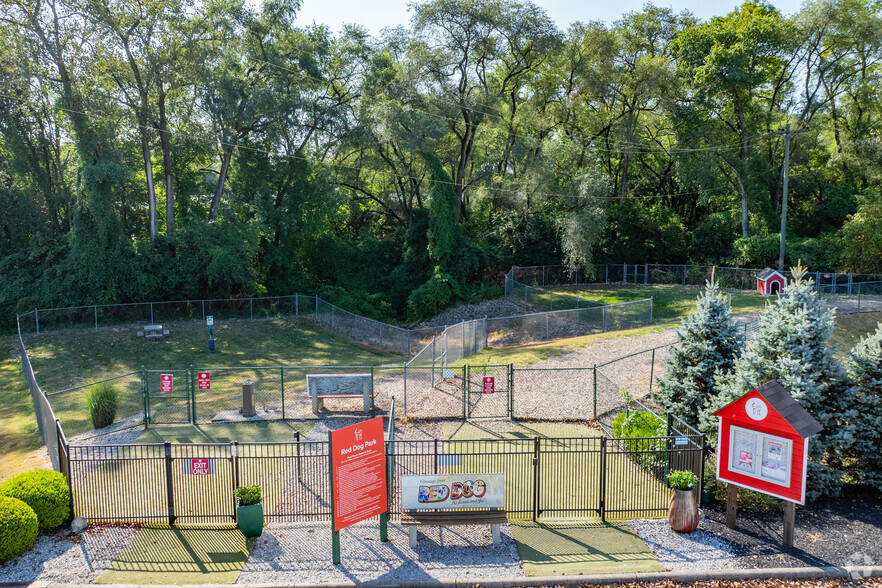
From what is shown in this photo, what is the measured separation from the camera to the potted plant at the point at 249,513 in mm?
Result: 9859

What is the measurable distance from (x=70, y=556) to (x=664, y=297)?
32368mm

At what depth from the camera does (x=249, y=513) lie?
986 centimetres

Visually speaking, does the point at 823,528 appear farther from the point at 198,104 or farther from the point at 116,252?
the point at 198,104

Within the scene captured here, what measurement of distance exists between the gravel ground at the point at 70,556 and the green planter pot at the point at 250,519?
193 cm

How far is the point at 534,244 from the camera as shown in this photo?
42.0 m

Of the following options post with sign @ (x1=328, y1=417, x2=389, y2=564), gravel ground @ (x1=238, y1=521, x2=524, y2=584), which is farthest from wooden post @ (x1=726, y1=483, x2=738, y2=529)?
post with sign @ (x1=328, y1=417, x2=389, y2=564)

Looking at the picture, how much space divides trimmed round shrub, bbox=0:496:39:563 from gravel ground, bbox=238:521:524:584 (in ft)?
11.9

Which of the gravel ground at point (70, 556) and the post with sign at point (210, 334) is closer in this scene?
the gravel ground at point (70, 556)

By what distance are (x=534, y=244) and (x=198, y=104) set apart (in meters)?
23.9

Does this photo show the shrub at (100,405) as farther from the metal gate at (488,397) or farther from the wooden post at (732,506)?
the wooden post at (732,506)

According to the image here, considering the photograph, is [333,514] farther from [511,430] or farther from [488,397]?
[488,397]

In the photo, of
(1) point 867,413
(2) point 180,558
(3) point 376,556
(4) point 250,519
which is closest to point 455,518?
(3) point 376,556

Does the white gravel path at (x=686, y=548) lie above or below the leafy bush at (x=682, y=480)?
below

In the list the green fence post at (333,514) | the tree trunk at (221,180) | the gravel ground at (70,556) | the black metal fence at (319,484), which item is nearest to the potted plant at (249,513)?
the black metal fence at (319,484)
